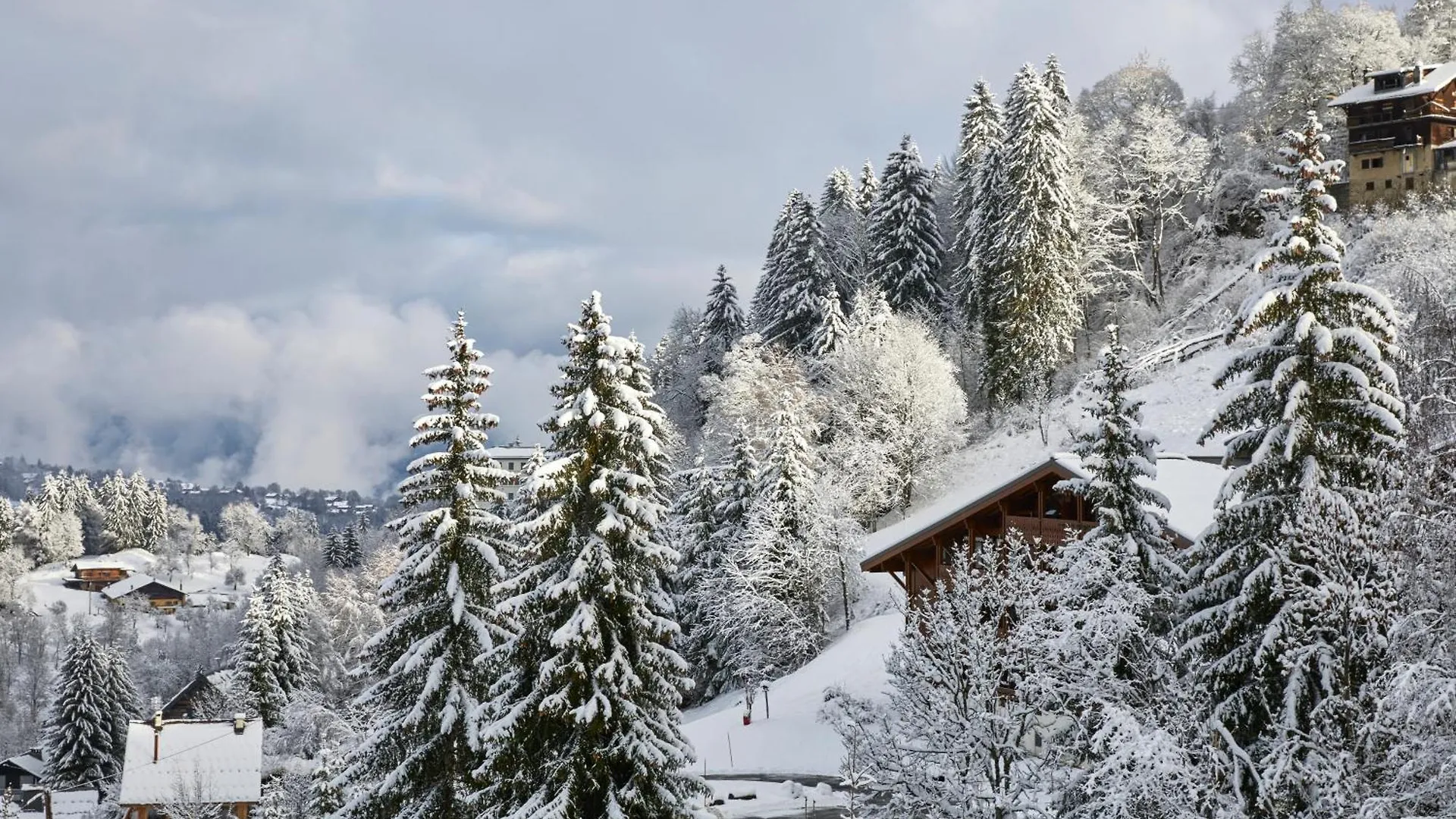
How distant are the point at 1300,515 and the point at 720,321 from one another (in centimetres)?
6250

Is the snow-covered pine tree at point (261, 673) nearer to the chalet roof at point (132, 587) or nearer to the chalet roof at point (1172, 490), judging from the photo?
the chalet roof at point (1172, 490)

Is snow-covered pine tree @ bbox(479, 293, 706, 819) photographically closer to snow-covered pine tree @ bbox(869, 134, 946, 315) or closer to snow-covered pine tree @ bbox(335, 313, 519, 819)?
snow-covered pine tree @ bbox(335, 313, 519, 819)

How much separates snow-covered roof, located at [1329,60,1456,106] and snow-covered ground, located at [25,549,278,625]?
4770 inches

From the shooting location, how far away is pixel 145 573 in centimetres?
15788

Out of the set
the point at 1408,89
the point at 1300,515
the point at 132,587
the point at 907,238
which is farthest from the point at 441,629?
the point at 132,587

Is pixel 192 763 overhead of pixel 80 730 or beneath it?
beneath

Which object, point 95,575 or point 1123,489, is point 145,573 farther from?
point 1123,489

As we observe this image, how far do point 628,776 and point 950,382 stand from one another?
4038 centimetres

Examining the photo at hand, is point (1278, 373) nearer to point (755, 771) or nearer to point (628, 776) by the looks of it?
point (628, 776)

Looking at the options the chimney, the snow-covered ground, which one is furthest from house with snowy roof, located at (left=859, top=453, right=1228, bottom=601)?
the snow-covered ground

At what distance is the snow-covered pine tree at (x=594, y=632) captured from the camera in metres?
18.5

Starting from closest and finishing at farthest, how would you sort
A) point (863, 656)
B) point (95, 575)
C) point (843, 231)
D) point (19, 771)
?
point (863, 656) → point (19, 771) → point (843, 231) → point (95, 575)

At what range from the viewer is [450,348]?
2133cm

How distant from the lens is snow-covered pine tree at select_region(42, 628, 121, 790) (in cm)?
Answer: 5503
